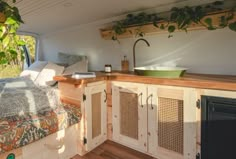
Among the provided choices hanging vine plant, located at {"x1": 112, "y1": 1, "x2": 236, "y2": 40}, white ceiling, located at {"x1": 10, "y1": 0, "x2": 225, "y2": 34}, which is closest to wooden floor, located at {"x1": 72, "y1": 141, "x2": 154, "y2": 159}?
hanging vine plant, located at {"x1": 112, "y1": 1, "x2": 236, "y2": 40}

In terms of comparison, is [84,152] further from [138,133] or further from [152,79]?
[152,79]

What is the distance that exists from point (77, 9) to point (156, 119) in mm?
1791

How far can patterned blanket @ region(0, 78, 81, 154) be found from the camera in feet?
4.49

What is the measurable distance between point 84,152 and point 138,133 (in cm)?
65

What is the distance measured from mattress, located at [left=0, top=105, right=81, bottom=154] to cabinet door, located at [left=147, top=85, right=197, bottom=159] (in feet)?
2.71

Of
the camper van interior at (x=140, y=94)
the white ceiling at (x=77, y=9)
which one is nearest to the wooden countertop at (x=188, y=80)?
the camper van interior at (x=140, y=94)

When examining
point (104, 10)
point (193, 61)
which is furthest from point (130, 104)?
point (104, 10)

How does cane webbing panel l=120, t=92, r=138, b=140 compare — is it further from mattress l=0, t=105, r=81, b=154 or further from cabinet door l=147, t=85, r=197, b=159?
mattress l=0, t=105, r=81, b=154

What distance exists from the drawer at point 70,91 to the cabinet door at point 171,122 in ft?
2.52

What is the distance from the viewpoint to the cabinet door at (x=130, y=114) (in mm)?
1878

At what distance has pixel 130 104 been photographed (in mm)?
1998

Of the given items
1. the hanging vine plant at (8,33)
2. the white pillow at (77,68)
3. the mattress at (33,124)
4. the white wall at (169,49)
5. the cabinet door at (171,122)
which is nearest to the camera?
the hanging vine plant at (8,33)

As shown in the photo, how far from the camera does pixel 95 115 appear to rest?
2.03 m

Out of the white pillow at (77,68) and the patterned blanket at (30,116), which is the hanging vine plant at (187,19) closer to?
the white pillow at (77,68)
